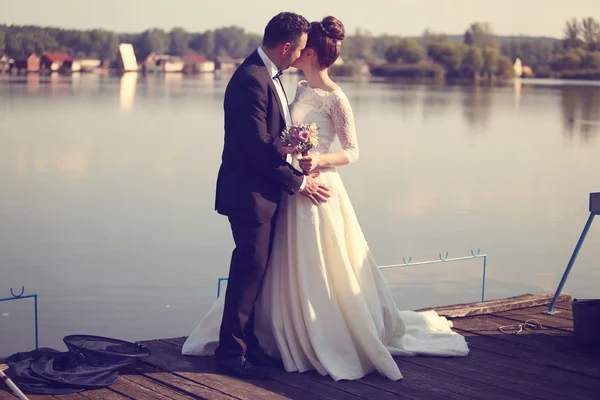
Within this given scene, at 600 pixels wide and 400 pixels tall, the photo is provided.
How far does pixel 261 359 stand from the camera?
4.66m

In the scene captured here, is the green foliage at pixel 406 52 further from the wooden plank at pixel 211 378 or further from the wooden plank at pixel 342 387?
the wooden plank at pixel 342 387

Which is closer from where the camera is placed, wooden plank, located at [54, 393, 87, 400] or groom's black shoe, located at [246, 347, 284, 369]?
wooden plank, located at [54, 393, 87, 400]

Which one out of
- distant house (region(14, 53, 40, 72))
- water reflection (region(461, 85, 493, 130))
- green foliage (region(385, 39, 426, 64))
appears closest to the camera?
water reflection (region(461, 85, 493, 130))

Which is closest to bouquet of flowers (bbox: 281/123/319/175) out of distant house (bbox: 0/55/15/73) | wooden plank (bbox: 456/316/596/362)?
wooden plank (bbox: 456/316/596/362)

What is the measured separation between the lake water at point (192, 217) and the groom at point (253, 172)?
12.6ft

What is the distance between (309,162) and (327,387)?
3.52ft

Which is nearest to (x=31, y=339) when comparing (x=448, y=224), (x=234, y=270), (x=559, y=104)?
(x=234, y=270)

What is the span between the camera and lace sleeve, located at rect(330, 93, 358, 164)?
469 cm

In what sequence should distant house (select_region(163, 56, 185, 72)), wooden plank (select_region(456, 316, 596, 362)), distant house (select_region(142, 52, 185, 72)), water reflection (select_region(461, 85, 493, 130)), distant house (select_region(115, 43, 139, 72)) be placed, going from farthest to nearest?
distant house (select_region(163, 56, 185, 72)) < distant house (select_region(142, 52, 185, 72)) < distant house (select_region(115, 43, 139, 72)) < water reflection (select_region(461, 85, 493, 130)) < wooden plank (select_region(456, 316, 596, 362))

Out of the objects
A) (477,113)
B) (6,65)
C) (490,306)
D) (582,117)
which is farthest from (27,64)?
(490,306)

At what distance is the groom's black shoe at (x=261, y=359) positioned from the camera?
4.64 metres

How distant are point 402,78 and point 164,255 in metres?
88.2

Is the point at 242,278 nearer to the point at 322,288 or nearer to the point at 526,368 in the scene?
the point at 322,288

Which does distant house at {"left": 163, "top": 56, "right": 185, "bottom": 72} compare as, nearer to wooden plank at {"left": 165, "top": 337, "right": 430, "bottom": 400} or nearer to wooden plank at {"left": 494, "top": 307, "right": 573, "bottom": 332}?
wooden plank at {"left": 494, "top": 307, "right": 573, "bottom": 332}
